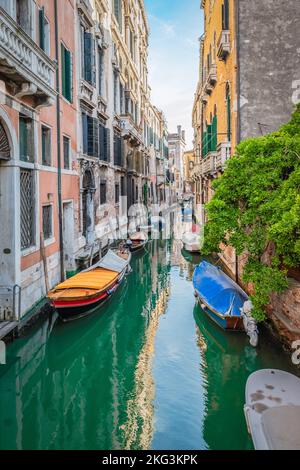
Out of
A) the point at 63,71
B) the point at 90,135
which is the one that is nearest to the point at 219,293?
the point at 63,71

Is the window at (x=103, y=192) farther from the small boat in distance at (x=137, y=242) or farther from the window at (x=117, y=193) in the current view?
the window at (x=117, y=193)

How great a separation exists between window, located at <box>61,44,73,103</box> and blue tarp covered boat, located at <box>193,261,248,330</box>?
276 inches

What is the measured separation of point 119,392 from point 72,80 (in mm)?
10059

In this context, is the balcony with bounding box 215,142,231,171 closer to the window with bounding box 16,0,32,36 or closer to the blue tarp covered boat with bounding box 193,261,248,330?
the blue tarp covered boat with bounding box 193,261,248,330

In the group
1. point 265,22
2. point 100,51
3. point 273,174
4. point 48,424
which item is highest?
point 100,51

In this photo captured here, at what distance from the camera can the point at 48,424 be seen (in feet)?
18.3

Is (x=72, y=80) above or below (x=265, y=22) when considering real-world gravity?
below

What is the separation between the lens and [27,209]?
29.9 feet

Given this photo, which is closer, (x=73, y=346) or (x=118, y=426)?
(x=118, y=426)

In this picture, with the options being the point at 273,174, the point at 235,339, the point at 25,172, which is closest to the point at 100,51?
the point at 25,172

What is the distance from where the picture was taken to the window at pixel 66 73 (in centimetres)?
1195

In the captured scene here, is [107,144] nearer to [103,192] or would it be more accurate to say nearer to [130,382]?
[103,192]

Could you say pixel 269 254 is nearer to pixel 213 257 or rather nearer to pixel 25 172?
pixel 25 172
